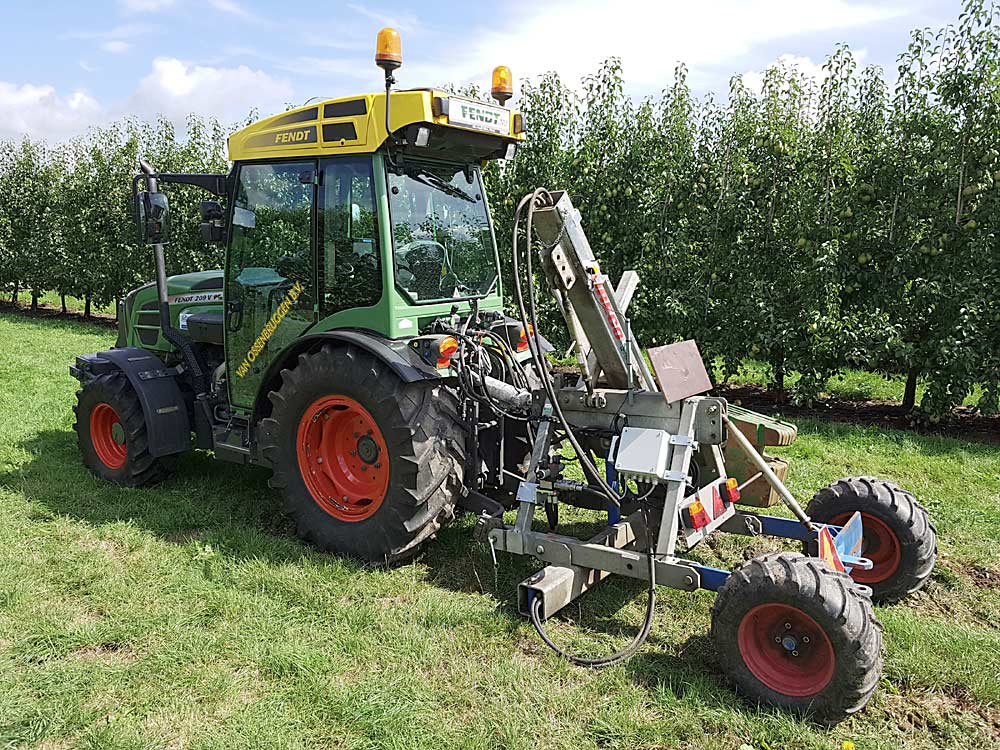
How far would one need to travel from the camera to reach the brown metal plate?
3.63m

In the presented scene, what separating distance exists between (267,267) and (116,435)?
1.89 m

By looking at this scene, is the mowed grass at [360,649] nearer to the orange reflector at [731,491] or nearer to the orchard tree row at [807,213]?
the orange reflector at [731,491]

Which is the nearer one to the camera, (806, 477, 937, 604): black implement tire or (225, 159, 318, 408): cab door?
(806, 477, 937, 604): black implement tire

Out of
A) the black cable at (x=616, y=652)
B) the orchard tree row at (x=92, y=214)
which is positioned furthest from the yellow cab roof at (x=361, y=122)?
the orchard tree row at (x=92, y=214)

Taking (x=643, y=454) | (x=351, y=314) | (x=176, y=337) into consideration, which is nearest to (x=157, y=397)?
(x=176, y=337)

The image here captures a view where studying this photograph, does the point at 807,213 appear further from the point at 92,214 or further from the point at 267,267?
the point at 92,214

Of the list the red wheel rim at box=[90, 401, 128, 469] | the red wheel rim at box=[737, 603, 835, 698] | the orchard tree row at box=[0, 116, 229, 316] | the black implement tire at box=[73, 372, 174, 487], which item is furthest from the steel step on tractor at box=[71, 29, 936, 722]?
the orchard tree row at box=[0, 116, 229, 316]

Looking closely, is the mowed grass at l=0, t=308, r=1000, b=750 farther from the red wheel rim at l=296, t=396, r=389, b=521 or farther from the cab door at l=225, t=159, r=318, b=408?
the cab door at l=225, t=159, r=318, b=408

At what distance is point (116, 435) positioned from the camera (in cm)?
560

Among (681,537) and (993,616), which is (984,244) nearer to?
(993,616)

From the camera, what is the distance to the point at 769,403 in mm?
9102

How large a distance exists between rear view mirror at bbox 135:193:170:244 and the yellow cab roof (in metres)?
0.71

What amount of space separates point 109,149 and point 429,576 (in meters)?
15.1

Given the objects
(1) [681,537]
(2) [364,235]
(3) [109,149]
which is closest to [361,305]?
(2) [364,235]
